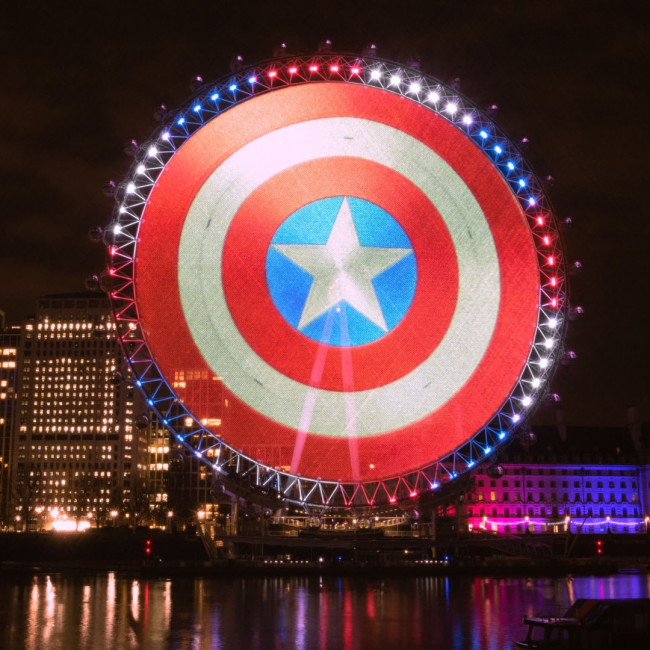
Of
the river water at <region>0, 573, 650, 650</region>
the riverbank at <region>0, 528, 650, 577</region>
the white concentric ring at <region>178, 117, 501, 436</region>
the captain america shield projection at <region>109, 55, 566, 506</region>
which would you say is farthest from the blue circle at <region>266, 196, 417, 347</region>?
the riverbank at <region>0, 528, 650, 577</region>

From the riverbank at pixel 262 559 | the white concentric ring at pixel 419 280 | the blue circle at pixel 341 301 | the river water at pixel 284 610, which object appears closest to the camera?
the river water at pixel 284 610

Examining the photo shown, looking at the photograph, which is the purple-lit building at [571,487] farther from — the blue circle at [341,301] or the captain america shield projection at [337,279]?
the blue circle at [341,301]

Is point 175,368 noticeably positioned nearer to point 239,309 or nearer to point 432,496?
point 239,309

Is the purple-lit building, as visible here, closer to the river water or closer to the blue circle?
the river water

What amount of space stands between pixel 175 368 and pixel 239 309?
14.7 ft

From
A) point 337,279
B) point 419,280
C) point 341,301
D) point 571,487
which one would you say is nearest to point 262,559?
point 341,301

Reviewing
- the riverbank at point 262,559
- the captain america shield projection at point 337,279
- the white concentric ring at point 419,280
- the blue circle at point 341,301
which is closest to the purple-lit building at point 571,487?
the riverbank at point 262,559

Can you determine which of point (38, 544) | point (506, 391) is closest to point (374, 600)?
point (506, 391)

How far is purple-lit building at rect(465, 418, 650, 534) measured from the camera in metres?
136

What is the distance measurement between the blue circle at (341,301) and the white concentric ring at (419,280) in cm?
146

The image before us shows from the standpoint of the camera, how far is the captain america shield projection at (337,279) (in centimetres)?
5050

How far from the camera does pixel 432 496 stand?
57.1m

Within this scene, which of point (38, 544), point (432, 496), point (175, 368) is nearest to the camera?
point (175, 368)

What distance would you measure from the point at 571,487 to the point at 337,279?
98.1 m
